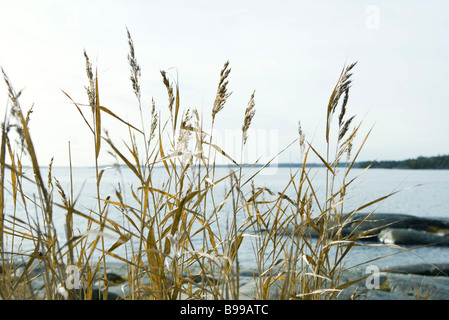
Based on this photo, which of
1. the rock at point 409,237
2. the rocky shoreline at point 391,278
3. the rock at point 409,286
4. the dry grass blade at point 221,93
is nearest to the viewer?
the dry grass blade at point 221,93

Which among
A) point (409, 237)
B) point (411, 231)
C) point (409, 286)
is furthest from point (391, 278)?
point (411, 231)

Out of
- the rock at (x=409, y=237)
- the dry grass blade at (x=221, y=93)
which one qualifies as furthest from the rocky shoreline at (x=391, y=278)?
the dry grass blade at (x=221, y=93)

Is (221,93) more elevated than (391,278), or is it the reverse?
(221,93)

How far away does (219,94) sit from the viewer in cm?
124

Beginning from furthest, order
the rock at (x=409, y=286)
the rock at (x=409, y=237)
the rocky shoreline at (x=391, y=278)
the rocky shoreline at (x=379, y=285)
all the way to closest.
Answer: the rock at (x=409, y=237)
the rock at (x=409, y=286)
the rocky shoreline at (x=379, y=285)
the rocky shoreline at (x=391, y=278)

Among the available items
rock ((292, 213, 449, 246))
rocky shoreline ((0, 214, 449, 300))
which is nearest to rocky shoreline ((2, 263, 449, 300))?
rocky shoreline ((0, 214, 449, 300))

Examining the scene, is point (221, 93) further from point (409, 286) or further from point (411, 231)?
point (411, 231)

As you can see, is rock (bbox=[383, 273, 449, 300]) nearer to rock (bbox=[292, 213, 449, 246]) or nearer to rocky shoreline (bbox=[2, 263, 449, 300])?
rocky shoreline (bbox=[2, 263, 449, 300])

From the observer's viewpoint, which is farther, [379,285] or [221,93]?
[379,285]

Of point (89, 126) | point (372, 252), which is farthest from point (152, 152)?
point (372, 252)

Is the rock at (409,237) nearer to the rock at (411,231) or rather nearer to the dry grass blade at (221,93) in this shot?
the rock at (411,231)

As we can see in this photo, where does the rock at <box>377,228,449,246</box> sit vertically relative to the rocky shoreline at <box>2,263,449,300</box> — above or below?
below
